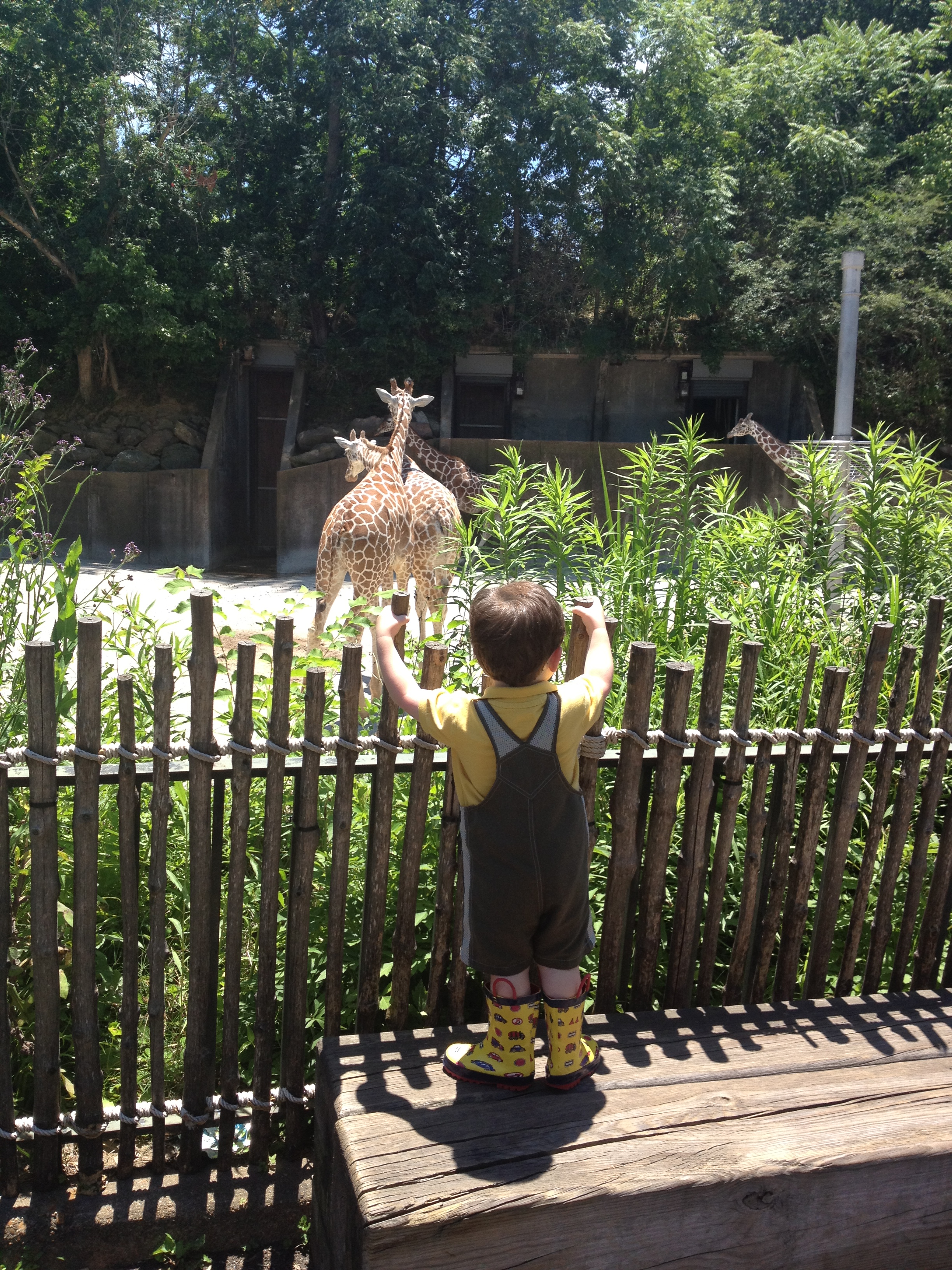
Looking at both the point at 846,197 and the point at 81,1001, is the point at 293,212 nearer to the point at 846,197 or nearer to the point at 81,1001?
the point at 846,197

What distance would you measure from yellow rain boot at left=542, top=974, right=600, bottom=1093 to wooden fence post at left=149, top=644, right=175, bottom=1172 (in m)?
0.88

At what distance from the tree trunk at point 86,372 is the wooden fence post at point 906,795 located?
46.7 feet

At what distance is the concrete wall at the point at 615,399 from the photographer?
16188 millimetres

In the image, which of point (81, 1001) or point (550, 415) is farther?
point (550, 415)

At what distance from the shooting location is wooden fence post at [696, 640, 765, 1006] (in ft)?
8.36

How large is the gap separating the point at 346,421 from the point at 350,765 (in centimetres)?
1342

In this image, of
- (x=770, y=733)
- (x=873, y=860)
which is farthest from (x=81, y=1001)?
(x=873, y=860)

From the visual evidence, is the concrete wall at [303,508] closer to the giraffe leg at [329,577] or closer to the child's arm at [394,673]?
the giraffe leg at [329,577]

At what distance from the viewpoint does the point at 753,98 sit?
1590 cm

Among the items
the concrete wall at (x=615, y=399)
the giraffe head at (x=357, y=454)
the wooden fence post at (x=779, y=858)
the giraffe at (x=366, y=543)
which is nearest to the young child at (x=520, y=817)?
Answer: the wooden fence post at (x=779, y=858)

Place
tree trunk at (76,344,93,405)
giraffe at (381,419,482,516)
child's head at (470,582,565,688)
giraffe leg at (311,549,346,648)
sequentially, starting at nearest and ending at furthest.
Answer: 1. child's head at (470,582,565,688)
2. giraffe leg at (311,549,346,648)
3. giraffe at (381,419,482,516)
4. tree trunk at (76,344,93,405)

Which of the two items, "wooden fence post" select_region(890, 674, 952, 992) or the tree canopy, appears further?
the tree canopy

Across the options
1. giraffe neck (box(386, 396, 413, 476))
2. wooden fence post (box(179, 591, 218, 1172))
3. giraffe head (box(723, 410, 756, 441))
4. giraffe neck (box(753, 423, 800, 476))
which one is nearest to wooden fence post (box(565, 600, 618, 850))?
wooden fence post (box(179, 591, 218, 1172))

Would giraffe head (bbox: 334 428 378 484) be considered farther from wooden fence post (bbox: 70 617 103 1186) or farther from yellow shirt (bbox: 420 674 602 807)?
yellow shirt (bbox: 420 674 602 807)
